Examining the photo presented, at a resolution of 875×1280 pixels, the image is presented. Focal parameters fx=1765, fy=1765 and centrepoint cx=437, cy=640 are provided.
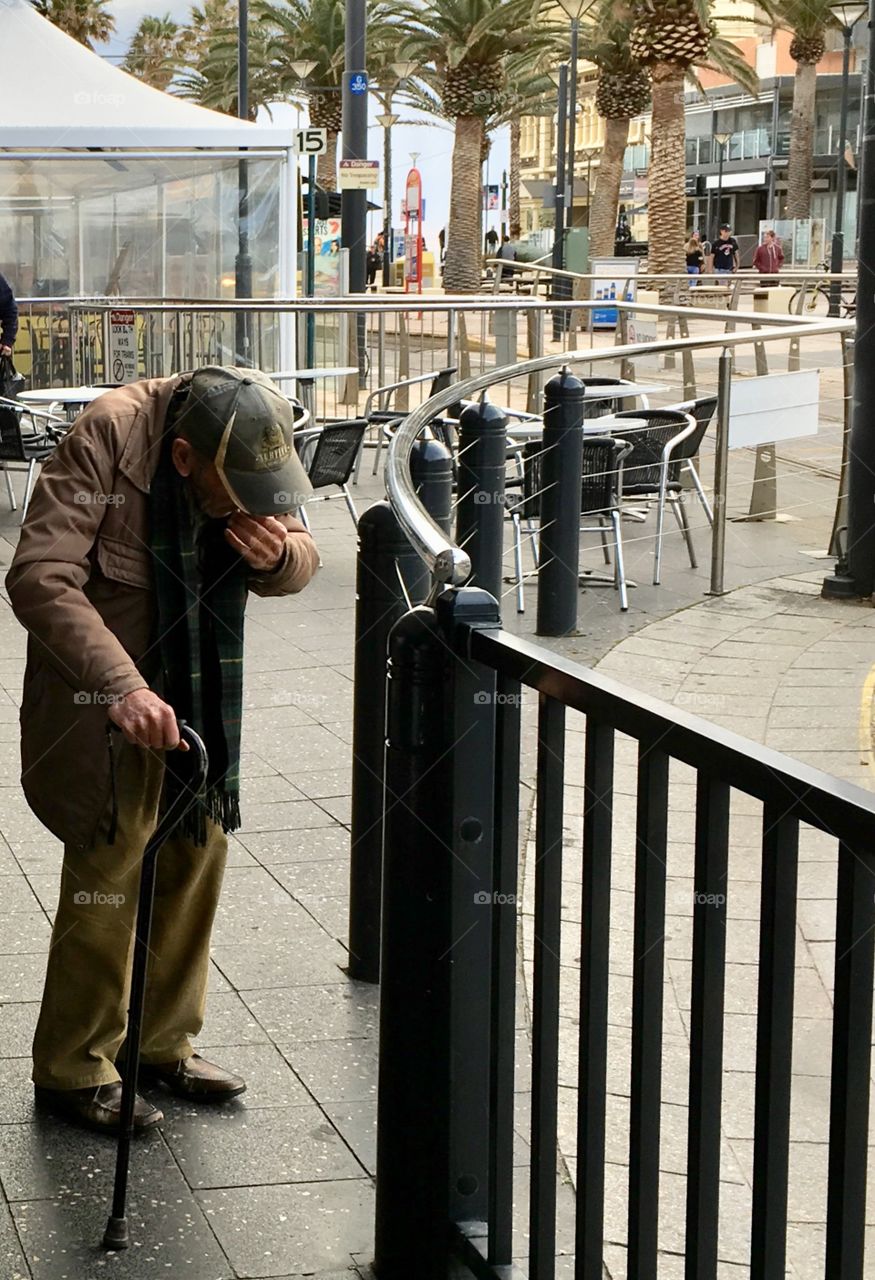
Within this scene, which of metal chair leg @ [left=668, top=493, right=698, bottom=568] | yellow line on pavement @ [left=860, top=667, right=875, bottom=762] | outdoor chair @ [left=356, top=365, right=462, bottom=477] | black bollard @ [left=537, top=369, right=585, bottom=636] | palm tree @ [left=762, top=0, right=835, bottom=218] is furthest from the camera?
palm tree @ [left=762, top=0, right=835, bottom=218]

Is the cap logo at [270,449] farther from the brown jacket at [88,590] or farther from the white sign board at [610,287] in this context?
the white sign board at [610,287]

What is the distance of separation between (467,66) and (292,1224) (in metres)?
43.4

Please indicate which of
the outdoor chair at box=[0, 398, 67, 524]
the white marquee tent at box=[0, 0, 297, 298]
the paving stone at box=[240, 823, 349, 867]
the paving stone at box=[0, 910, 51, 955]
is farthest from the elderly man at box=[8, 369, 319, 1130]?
the white marquee tent at box=[0, 0, 297, 298]

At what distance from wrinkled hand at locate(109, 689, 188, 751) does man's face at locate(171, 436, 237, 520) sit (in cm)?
37

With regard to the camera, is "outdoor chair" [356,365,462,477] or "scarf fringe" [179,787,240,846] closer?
"scarf fringe" [179,787,240,846]

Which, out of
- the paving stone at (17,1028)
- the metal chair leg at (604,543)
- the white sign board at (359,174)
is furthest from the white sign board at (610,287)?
the paving stone at (17,1028)

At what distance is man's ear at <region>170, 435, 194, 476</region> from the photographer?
3.20 metres

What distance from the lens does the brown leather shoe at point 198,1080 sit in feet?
12.1

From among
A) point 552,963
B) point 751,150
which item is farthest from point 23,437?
point 751,150

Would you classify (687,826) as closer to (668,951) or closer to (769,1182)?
(668,951)

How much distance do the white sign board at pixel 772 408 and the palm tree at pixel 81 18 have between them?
155 feet

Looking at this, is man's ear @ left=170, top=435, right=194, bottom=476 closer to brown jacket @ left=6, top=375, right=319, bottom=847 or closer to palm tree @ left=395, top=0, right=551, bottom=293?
brown jacket @ left=6, top=375, right=319, bottom=847

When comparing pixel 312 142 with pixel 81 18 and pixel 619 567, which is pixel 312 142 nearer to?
pixel 619 567

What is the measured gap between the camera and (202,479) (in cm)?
320
